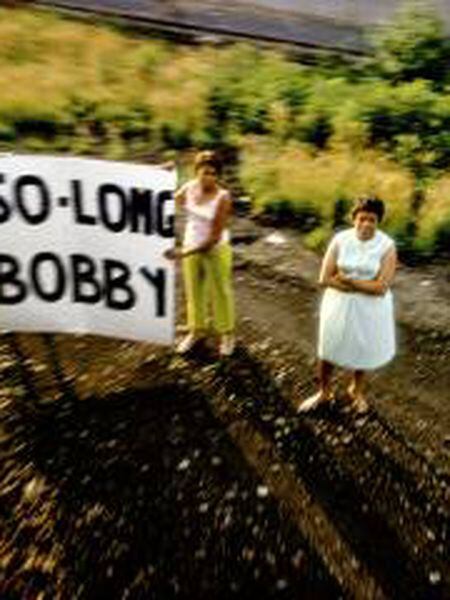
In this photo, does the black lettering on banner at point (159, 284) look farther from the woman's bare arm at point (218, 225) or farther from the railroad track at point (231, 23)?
the railroad track at point (231, 23)

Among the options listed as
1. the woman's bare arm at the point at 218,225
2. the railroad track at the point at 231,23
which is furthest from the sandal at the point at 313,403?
the railroad track at the point at 231,23

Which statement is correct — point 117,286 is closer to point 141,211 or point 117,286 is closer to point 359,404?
point 141,211

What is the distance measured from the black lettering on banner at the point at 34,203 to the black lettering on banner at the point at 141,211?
1.92 ft

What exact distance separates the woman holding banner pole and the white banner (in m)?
0.29

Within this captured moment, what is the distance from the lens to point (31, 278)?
685 cm

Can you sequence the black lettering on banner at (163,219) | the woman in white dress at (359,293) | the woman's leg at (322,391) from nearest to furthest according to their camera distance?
the woman in white dress at (359,293), the black lettering on banner at (163,219), the woman's leg at (322,391)

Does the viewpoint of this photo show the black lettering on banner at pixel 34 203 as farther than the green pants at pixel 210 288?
No

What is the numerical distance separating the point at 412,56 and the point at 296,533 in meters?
9.28

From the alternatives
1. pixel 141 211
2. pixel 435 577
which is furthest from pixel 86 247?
pixel 435 577

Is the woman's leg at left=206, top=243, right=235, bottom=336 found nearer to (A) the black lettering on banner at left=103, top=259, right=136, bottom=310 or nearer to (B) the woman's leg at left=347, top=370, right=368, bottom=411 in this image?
(A) the black lettering on banner at left=103, top=259, right=136, bottom=310

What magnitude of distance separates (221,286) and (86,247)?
3.71 feet

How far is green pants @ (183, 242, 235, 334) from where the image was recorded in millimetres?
7230

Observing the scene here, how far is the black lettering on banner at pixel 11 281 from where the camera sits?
679cm

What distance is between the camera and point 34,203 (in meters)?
6.64
